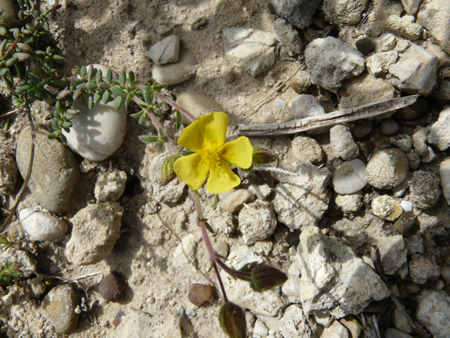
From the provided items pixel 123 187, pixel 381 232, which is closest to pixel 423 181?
pixel 381 232

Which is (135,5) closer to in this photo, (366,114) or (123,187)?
(123,187)

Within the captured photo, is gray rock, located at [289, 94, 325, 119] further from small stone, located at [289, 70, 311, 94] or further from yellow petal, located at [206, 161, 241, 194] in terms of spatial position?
yellow petal, located at [206, 161, 241, 194]

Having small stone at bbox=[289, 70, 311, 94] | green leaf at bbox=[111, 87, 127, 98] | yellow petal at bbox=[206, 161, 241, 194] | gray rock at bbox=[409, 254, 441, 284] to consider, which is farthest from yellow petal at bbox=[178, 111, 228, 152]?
gray rock at bbox=[409, 254, 441, 284]

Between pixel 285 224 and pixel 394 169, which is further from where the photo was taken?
pixel 285 224

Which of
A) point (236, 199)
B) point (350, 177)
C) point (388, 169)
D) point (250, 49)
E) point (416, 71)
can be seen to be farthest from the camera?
point (250, 49)

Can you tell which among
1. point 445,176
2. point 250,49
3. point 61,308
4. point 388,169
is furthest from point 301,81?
point 61,308

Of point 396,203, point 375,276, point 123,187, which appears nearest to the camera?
point 375,276

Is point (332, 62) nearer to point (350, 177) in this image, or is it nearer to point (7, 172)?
point (350, 177)
